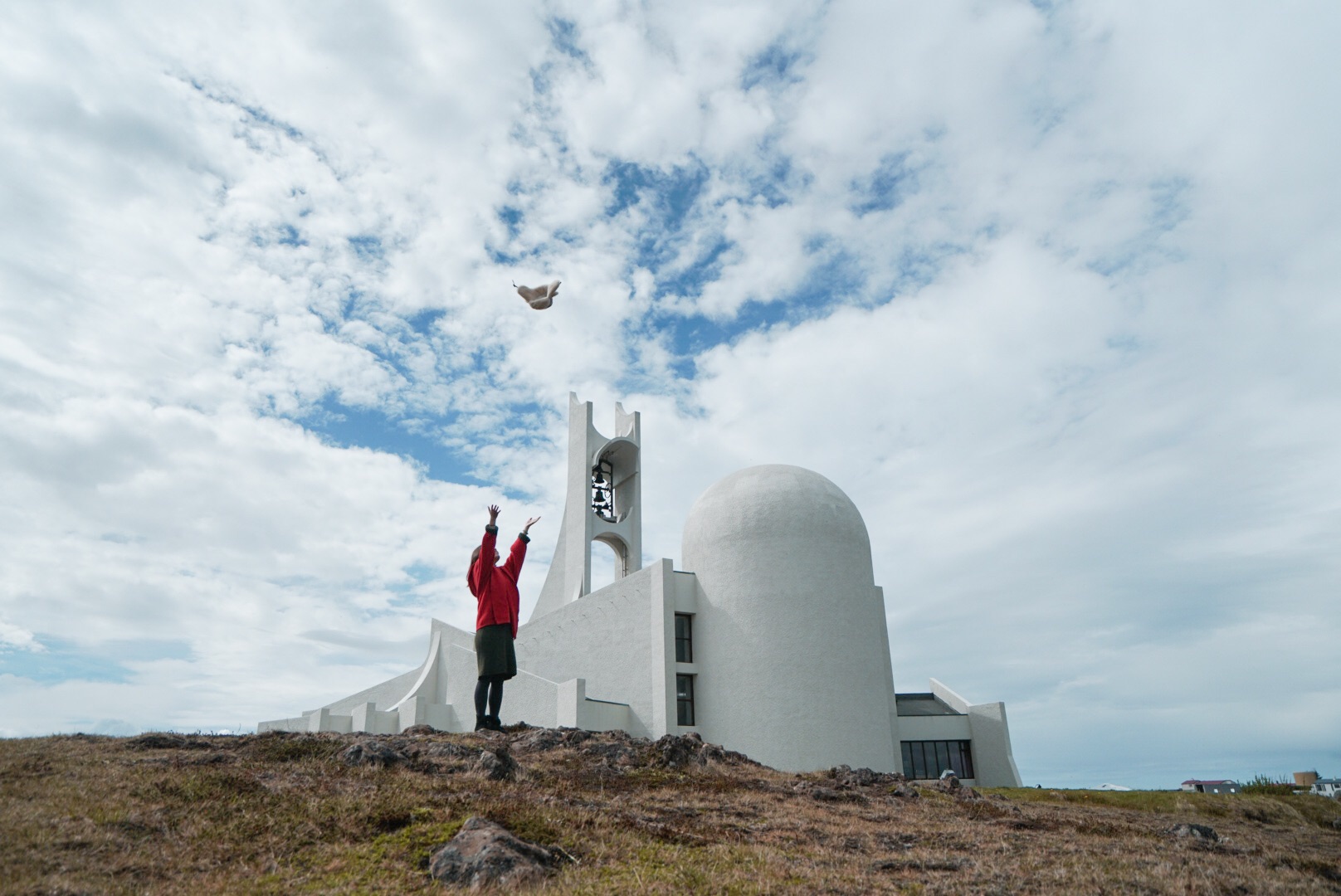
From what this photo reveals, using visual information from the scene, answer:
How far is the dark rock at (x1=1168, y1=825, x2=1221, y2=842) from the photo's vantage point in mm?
12102

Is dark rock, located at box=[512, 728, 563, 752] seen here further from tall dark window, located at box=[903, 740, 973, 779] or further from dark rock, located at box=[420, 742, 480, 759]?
tall dark window, located at box=[903, 740, 973, 779]

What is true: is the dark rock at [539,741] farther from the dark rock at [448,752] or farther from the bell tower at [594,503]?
the bell tower at [594,503]

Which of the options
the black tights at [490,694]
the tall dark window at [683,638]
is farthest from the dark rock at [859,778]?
the tall dark window at [683,638]

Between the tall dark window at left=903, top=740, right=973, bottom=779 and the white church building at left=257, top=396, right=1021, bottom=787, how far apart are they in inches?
2.2

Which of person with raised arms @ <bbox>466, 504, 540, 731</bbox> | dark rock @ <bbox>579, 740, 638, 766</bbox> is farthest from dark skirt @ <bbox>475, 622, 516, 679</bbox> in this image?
dark rock @ <bbox>579, 740, 638, 766</bbox>

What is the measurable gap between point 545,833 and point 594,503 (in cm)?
2638

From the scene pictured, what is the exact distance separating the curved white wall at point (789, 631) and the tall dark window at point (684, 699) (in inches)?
12.0

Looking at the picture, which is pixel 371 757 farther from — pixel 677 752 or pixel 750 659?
pixel 750 659

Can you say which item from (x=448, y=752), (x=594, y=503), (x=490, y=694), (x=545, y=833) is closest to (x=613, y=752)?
(x=448, y=752)

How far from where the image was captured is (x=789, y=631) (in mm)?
26922

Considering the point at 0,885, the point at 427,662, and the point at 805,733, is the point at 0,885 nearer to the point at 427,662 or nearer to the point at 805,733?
the point at 805,733

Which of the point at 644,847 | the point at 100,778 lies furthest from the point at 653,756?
the point at 100,778

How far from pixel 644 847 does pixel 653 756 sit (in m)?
7.71

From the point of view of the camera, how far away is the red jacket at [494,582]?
19.1 metres
